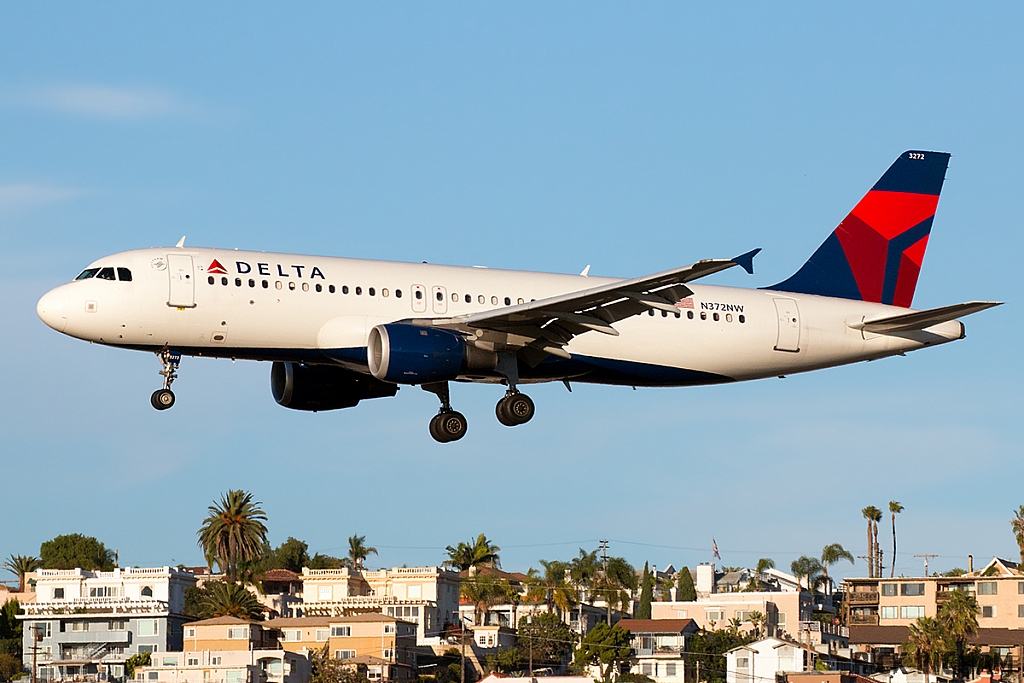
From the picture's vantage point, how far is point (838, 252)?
48.8 metres

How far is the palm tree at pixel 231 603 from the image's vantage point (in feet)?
381

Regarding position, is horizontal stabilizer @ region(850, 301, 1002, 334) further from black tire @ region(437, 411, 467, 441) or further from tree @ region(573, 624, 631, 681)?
tree @ region(573, 624, 631, 681)

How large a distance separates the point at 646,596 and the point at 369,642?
6539 centimetres

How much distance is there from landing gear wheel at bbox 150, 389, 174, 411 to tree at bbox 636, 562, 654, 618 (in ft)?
376

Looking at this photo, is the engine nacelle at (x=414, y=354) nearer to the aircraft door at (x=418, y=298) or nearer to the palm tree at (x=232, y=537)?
the aircraft door at (x=418, y=298)

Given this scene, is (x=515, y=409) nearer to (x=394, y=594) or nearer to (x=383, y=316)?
(x=383, y=316)

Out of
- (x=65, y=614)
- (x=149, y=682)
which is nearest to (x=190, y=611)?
(x=65, y=614)

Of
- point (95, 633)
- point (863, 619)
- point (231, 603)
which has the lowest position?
point (95, 633)

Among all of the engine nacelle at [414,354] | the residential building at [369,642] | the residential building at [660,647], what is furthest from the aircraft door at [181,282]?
the residential building at [660,647]

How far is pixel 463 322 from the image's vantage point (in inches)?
1556

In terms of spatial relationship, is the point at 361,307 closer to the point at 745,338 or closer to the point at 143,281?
the point at 143,281

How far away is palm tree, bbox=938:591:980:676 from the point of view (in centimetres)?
9919

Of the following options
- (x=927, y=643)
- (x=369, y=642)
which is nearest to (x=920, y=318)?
(x=369, y=642)

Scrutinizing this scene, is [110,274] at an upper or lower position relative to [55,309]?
upper
